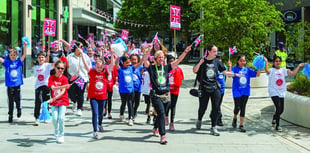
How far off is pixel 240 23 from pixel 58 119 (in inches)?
464

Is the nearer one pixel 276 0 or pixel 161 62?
pixel 161 62

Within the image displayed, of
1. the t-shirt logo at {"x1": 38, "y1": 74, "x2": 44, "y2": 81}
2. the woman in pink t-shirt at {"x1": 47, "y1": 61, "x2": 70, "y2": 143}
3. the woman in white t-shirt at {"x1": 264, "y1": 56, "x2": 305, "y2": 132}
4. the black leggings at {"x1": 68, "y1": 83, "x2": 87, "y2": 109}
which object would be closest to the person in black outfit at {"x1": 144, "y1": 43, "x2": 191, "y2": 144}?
the woman in pink t-shirt at {"x1": 47, "y1": 61, "x2": 70, "y2": 143}

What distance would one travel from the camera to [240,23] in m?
17.3

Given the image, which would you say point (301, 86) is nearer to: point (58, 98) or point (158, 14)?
point (58, 98)

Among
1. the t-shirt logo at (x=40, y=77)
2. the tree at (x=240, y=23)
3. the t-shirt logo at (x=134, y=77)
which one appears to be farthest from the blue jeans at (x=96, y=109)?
the tree at (x=240, y=23)

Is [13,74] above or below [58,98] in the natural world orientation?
above

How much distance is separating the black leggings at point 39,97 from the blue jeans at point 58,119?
1.75 metres

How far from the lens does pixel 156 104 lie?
723cm

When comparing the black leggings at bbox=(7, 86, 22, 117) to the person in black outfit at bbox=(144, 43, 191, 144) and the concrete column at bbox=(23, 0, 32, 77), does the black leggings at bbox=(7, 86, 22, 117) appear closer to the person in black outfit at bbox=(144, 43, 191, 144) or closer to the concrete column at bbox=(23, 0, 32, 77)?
the person in black outfit at bbox=(144, 43, 191, 144)

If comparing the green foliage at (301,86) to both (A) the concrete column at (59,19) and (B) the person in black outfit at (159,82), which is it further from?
(A) the concrete column at (59,19)

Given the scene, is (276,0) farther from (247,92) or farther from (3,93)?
(247,92)


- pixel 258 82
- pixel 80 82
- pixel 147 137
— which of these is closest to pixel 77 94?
pixel 80 82

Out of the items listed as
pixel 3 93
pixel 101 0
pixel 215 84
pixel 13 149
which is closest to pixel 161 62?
pixel 215 84

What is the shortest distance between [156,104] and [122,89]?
1814 millimetres
